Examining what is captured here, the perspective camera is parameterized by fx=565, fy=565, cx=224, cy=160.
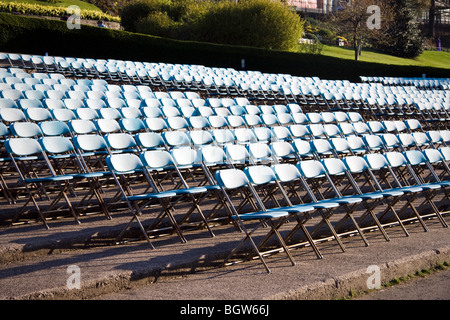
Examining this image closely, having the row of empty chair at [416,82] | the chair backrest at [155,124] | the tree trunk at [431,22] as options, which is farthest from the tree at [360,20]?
the chair backrest at [155,124]

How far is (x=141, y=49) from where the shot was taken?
2417 centimetres

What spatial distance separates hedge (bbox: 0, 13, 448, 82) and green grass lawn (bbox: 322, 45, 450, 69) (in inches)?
833

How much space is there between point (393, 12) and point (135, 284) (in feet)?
161

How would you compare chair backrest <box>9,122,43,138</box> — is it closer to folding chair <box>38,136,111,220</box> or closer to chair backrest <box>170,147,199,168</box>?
folding chair <box>38,136,111,220</box>

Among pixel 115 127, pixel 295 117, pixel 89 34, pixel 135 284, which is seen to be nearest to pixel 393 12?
pixel 89 34

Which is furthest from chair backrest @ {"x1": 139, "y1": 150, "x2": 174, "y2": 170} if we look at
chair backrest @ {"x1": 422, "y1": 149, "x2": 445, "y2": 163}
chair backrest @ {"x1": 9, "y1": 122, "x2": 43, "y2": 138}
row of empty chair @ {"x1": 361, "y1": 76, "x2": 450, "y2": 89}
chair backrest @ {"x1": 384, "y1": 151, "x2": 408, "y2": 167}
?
row of empty chair @ {"x1": 361, "y1": 76, "x2": 450, "y2": 89}

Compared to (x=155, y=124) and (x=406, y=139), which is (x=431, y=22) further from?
(x=155, y=124)

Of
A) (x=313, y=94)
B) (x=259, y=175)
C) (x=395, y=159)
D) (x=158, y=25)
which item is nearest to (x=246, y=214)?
(x=259, y=175)

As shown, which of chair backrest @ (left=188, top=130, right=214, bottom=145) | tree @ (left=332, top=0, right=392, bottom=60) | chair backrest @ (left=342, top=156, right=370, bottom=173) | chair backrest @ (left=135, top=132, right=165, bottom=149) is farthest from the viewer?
tree @ (left=332, top=0, right=392, bottom=60)

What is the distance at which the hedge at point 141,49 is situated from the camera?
74.1 feet

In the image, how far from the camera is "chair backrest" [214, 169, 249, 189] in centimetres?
552

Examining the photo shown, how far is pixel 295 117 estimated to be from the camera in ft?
32.8

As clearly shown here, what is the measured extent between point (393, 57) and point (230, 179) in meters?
50.3
